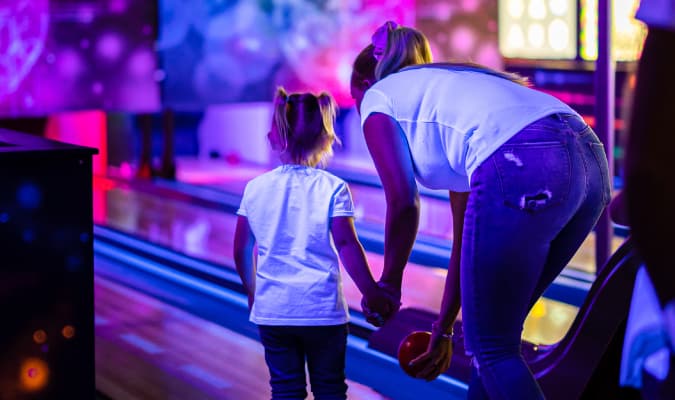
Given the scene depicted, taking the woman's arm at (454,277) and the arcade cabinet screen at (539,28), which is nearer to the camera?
the woman's arm at (454,277)

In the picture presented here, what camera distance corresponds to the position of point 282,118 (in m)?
1.73

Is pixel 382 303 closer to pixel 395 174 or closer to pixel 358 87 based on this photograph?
pixel 395 174

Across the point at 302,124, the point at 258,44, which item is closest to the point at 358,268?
the point at 302,124

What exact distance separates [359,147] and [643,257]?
22.1ft

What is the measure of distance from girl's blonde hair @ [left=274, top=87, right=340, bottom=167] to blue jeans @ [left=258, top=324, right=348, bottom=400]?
0.32m

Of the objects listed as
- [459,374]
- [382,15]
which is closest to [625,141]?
[459,374]

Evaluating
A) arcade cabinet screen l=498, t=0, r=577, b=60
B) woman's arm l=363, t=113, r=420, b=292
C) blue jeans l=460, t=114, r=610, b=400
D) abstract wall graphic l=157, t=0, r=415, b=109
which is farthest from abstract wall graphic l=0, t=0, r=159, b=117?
blue jeans l=460, t=114, r=610, b=400

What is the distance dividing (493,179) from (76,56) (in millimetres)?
4343

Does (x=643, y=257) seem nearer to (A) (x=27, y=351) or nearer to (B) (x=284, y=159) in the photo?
(B) (x=284, y=159)

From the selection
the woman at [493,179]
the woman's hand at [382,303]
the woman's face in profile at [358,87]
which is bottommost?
the woman's hand at [382,303]

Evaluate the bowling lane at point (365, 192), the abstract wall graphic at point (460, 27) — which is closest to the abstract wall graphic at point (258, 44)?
the abstract wall graphic at point (460, 27)

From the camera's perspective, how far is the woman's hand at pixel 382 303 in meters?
1.55

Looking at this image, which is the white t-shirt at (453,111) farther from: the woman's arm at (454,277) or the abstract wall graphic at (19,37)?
the abstract wall graphic at (19,37)

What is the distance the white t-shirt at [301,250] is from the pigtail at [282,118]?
67mm
